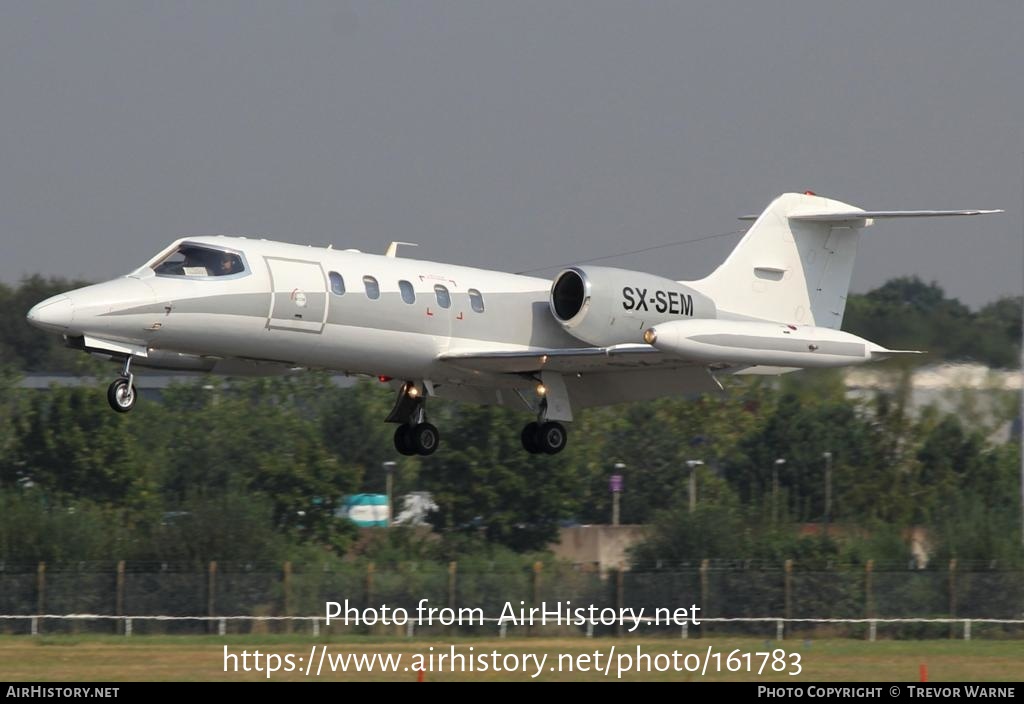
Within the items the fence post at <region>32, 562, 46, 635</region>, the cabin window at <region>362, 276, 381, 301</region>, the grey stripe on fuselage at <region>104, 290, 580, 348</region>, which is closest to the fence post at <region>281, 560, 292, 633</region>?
the fence post at <region>32, 562, 46, 635</region>

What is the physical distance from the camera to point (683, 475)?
181ft

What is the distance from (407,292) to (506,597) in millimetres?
9539

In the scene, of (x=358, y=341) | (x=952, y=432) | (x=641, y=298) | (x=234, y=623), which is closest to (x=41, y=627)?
(x=234, y=623)

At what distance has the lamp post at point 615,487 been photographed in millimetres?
53188

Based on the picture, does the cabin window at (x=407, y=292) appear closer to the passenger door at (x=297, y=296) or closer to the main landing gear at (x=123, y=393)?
the passenger door at (x=297, y=296)

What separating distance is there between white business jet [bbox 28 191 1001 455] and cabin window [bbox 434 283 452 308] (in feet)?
0.08

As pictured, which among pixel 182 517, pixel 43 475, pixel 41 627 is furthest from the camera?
pixel 43 475

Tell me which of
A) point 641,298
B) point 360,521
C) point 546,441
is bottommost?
point 360,521

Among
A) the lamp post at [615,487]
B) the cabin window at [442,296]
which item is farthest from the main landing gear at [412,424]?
the lamp post at [615,487]

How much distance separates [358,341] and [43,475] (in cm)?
3184

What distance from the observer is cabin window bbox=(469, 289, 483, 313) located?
24172 mm

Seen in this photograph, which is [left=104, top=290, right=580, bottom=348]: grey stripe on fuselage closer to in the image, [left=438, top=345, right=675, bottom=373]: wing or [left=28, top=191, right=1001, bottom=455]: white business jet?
[left=28, top=191, right=1001, bottom=455]: white business jet

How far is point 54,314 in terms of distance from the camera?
20.4 m
